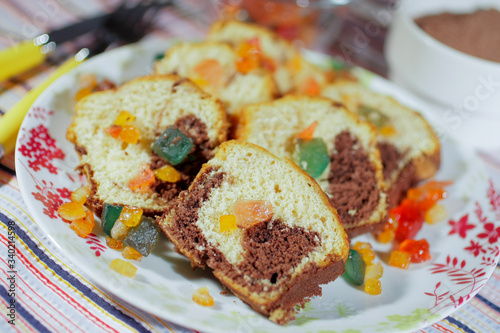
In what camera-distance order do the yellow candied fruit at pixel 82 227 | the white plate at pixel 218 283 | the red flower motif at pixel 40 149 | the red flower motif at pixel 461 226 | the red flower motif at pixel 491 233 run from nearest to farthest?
the white plate at pixel 218 283 < the yellow candied fruit at pixel 82 227 < the red flower motif at pixel 40 149 < the red flower motif at pixel 491 233 < the red flower motif at pixel 461 226

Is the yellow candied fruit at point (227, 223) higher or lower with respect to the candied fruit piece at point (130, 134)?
lower

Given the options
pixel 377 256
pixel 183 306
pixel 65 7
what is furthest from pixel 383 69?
pixel 183 306

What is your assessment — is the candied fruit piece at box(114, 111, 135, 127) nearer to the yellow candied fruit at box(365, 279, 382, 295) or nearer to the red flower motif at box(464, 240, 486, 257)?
the yellow candied fruit at box(365, 279, 382, 295)

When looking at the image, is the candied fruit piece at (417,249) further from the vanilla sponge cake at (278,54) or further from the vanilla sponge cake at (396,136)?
the vanilla sponge cake at (278,54)

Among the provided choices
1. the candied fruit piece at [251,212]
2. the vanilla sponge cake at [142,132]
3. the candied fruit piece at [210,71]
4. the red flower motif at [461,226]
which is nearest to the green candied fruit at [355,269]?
the candied fruit piece at [251,212]

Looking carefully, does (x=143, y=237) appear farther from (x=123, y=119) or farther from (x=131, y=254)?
(x=123, y=119)

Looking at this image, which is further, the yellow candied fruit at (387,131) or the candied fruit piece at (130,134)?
the yellow candied fruit at (387,131)

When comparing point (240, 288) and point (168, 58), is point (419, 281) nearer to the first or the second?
point (240, 288)
